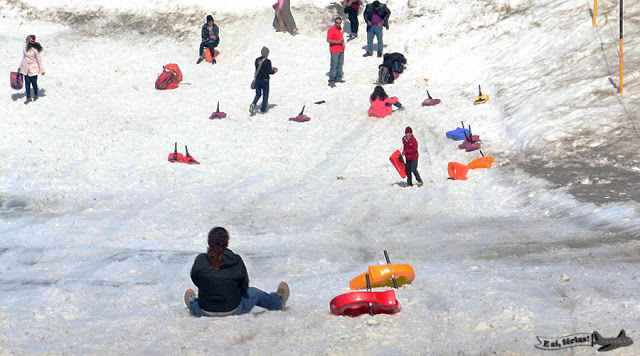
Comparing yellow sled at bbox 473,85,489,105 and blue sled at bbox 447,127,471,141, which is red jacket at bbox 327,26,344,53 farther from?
blue sled at bbox 447,127,471,141

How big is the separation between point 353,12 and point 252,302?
18609 mm

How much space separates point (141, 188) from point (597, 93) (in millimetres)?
10385

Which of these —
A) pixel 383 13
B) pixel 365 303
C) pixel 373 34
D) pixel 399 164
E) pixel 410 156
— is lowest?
pixel 365 303

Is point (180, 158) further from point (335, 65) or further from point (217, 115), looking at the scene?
point (335, 65)

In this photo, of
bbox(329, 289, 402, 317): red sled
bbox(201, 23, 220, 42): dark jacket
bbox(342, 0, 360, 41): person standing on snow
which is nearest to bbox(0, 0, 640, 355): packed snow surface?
bbox(329, 289, 402, 317): red sled

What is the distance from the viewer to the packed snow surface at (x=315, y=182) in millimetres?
6723

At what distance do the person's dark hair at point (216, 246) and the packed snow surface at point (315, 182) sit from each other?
23.5 inches

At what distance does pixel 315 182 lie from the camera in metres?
14.3

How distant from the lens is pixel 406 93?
20297 mm

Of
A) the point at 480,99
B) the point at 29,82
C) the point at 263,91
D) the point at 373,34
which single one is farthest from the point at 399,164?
the point at 29,82

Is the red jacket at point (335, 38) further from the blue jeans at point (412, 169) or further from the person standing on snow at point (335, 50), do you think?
the blue jeans at point (412, 169)

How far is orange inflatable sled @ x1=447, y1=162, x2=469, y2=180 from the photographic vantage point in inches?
541

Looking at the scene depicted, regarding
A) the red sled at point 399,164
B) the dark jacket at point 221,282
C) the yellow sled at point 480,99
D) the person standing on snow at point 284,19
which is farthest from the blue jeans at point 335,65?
the dark jacket at point 221,282

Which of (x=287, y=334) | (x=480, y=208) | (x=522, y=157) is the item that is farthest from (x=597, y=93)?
(x=287, y=334)
